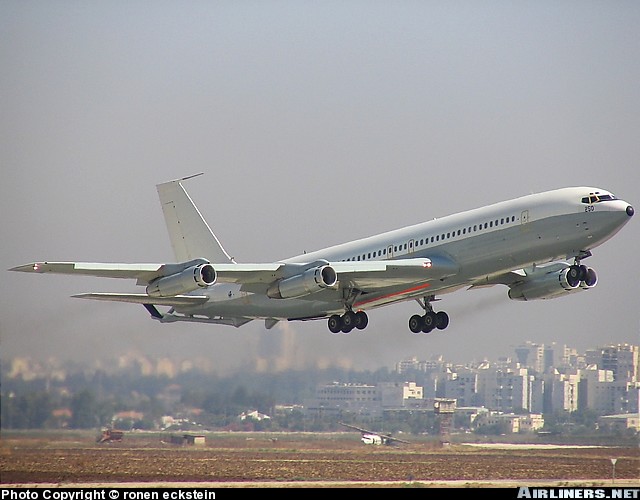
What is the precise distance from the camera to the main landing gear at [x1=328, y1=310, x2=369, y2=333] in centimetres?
5434

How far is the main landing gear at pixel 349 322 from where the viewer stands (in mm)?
54344

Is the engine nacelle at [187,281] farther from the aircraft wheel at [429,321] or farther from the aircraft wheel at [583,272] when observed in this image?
the aircraft wheel at [583,272]

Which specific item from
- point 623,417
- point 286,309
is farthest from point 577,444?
point 286,309

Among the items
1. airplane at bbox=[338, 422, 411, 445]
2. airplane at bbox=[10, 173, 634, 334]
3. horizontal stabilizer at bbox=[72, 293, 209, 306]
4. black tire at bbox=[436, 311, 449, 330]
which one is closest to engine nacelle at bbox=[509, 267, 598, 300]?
airplane at bbox=[10, 173, 634, 334]

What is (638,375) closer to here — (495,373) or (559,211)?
(495,373)

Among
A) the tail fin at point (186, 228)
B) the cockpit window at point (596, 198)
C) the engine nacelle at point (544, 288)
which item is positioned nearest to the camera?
the cockpit window at point (596, 198)

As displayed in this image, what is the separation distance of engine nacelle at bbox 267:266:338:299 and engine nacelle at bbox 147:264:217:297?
3401 millimetres

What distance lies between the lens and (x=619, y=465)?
5500 cm

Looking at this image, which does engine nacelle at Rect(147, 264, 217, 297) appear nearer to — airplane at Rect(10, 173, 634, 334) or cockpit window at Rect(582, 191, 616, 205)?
airplane at Rect(10, 173, 634, 334)

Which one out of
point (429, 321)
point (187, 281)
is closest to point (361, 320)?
point (429, 321)

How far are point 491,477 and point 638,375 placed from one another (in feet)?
70.4

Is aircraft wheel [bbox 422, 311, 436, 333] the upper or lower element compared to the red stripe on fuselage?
lower

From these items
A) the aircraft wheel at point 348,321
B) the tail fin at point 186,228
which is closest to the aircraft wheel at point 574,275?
the aircraft wheel at point 348,321

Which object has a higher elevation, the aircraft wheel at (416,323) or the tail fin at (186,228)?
the tail fin at (186,228)
